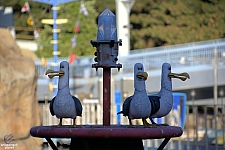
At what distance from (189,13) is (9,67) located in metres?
19.1

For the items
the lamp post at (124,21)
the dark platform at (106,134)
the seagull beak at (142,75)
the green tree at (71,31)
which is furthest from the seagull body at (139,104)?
the green tree at (71,31)

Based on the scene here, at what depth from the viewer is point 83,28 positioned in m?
27.4

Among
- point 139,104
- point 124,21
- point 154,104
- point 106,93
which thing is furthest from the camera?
point 124,21

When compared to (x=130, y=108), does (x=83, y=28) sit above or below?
above

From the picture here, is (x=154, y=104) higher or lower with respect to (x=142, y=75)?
lower

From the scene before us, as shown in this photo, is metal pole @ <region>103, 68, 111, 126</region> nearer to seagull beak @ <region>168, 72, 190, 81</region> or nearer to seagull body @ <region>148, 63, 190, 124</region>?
seagull body @ <region>148, 63, 190, 124</region>

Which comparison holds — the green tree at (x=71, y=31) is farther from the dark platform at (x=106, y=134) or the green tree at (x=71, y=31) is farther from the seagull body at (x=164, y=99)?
the dark platform at (x=106, y=134)

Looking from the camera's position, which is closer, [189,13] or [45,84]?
[45,84]

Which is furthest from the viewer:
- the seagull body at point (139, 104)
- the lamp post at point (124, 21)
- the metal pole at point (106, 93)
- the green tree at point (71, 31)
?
the green tree at point (71, 31)

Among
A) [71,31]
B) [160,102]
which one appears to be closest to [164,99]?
[160,102]

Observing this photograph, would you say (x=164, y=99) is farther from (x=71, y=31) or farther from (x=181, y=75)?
(x=71, y=31)

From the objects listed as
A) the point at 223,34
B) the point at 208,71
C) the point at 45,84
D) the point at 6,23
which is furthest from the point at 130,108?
the point at 223,34

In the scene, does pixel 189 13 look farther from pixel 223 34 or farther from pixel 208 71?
pixel 208 71

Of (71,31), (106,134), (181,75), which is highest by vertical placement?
(71,31)
